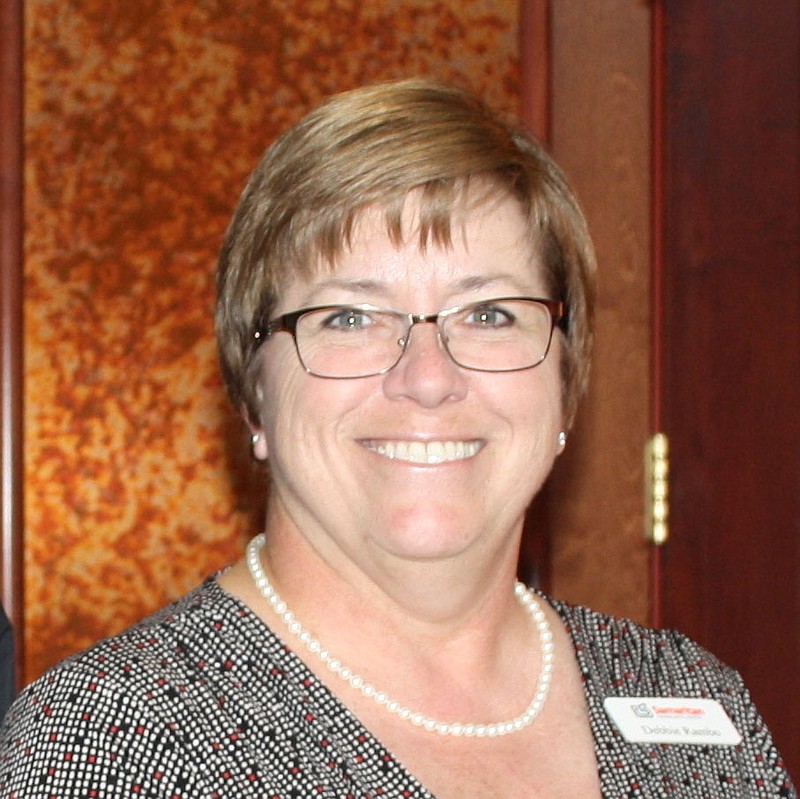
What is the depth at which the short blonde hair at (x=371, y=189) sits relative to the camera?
170 centimetres

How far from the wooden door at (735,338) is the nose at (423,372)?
164 cm

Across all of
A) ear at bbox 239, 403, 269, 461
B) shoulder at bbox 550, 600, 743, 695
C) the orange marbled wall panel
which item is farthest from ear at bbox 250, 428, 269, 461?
the orange marbled wall panel

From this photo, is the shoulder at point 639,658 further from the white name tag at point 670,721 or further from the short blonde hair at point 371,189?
the short blonde hair at point 371,189

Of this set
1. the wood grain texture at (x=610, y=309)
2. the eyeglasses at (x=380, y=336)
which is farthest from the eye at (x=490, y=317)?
the wood grain texture at (x=610, y=309)

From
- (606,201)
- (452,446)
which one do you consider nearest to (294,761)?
(452,446)

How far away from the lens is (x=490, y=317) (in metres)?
1.76

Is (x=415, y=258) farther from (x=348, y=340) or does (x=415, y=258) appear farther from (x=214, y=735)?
(x=214, y=735)

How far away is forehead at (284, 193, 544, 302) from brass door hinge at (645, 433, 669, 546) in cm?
193

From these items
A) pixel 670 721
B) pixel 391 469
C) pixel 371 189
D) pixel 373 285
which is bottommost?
pixel 670 721

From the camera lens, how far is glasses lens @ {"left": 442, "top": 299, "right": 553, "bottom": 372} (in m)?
1.73

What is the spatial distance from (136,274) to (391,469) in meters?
1.67

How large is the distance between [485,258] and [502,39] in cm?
186

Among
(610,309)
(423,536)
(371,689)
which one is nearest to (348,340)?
(423,536)

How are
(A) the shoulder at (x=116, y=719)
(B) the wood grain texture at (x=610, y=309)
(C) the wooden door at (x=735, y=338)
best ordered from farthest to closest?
(B) the wood grain texture at (x=610, y=309) → (C) the wooden door at (x=735, y=338) → (A) the shoulder at (x=116, y=719)
